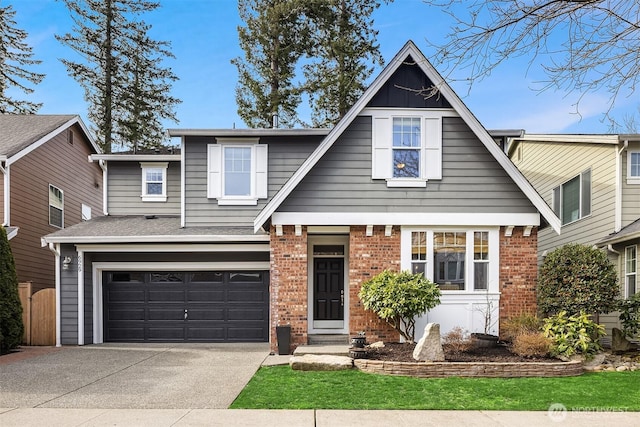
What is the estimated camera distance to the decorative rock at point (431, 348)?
33.0ft

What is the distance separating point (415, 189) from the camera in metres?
12.6

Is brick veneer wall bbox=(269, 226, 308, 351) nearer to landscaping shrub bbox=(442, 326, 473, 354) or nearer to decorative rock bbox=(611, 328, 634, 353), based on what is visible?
landscaping shrub bbox=(442, 326, 473, 354)

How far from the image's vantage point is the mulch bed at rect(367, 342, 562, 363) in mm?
10305

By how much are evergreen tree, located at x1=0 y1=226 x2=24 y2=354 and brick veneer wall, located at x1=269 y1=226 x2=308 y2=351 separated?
649 centimetres

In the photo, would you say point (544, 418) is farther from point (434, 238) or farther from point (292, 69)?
point (292, 69)

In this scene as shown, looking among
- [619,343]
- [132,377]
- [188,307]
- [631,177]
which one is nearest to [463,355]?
[619,343]

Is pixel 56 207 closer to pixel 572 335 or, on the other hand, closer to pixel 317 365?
pixel 317 365

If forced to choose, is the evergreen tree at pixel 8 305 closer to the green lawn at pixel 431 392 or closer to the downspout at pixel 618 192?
the green lawn at pixel 431 392

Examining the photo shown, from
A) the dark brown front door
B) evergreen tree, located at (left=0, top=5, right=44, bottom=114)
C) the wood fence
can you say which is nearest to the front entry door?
the dark brown front door

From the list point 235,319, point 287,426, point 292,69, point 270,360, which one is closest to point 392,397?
point 287,426

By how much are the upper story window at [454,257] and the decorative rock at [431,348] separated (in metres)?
2.37

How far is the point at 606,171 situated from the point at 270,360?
1031cm

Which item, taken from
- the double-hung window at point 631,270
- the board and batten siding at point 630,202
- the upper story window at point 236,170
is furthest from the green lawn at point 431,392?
the upper story window at point 236,170

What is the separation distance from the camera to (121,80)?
28.1 metres
